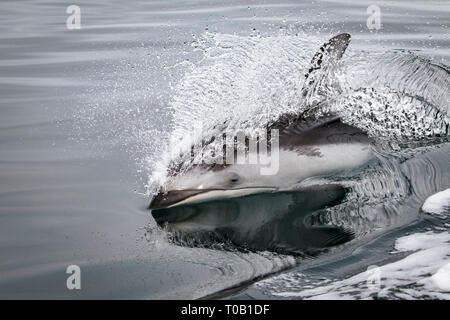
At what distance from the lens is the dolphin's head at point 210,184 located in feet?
19.6

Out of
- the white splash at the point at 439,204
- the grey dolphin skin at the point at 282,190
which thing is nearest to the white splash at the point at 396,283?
the grey dolphin skin at the point at 282,190

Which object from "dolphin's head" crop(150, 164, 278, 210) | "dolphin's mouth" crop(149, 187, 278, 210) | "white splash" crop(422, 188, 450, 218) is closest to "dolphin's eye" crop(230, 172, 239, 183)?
"dolphin's head" crop(150, 164, 278, 210)

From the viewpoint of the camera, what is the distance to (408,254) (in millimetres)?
4992

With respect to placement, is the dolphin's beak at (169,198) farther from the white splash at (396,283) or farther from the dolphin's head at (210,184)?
the white splash at (396,283)

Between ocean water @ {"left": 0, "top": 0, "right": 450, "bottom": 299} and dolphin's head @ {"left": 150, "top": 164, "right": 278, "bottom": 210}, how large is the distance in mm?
229

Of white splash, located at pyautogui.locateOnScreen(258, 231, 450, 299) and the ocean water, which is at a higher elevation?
the ocean water

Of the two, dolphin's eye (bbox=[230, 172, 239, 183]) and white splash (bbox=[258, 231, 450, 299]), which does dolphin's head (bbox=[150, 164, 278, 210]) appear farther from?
white splash (bbox=[258, 231, 450, 299])

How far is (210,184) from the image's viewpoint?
20.1ft

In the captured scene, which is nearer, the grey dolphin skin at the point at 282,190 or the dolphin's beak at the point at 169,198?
the grey dolphin skin at the point at 282,190

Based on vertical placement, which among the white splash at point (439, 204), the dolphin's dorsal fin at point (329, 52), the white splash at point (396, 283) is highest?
the dolphin's dorsal fin at point (329, 52)

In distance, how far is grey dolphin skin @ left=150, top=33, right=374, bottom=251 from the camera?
18.3 feet

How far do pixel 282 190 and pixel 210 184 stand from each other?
0.65 metres

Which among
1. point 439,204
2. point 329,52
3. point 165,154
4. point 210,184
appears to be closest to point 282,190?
point 210,184
